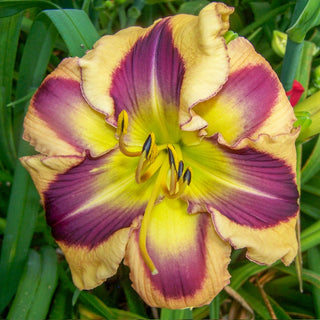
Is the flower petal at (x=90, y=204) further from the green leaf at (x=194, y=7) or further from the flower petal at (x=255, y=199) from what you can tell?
the green leaf at (x=194, y=7)

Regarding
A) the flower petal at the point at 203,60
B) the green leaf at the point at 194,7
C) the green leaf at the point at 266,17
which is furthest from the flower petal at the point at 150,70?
the green leaf at the point at 266,17

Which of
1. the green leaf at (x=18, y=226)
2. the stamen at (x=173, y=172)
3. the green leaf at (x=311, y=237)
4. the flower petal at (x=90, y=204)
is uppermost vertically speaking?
the stamen at (x=173, y=172)

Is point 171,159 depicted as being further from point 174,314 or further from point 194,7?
point 194,7

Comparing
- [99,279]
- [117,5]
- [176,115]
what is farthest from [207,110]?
[117,5]

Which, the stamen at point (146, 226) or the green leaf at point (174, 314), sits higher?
the stamen at point (146, 226)

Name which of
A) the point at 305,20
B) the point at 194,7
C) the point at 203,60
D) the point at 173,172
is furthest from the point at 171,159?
the point at 194,7

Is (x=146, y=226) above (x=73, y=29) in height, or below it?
below
